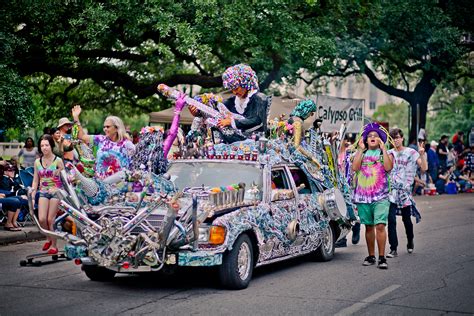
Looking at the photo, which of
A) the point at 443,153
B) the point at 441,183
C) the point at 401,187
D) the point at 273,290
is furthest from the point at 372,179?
A: the point at 443,153

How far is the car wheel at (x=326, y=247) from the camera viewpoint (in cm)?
1138

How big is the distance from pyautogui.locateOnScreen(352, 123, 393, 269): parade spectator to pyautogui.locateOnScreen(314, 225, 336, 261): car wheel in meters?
0.57

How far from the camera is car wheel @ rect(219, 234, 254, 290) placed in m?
8.84

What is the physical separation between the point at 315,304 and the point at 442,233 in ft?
24.8

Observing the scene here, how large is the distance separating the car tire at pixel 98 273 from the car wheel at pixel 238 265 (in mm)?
1567

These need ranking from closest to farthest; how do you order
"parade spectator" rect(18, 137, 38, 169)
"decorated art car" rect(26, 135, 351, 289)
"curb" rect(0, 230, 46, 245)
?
"decorated art car" rect(26, 135, 351, 289), "curb" rect(0, 230, 46, 245), "parade spectator" rect(18, 137, 38, 169)

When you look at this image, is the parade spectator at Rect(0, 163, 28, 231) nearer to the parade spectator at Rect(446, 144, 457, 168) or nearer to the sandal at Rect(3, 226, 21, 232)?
the sandal at Rect(3, 226, 21, 232)

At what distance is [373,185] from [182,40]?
30.8 feet

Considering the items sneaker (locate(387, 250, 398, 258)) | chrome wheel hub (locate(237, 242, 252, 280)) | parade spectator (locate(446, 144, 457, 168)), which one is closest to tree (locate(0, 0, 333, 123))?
parade spectator (locate(446, 144, 457, 168))

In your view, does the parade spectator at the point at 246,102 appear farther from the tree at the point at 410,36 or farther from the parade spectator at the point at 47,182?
the tree at the point at 410,36

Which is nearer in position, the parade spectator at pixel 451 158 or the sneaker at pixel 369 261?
the sneaker at pixel 369 261

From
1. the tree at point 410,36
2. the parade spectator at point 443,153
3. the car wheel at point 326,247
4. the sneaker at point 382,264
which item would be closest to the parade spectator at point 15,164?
the car wheel at point 326,247

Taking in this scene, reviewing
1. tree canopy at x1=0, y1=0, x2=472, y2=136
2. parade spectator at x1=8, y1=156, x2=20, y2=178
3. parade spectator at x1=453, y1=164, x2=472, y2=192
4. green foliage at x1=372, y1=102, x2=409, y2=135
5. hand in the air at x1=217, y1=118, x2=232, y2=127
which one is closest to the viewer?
hand in the air at x1=217, y1=118, x2=232, y2=127

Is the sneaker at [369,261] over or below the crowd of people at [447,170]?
below
